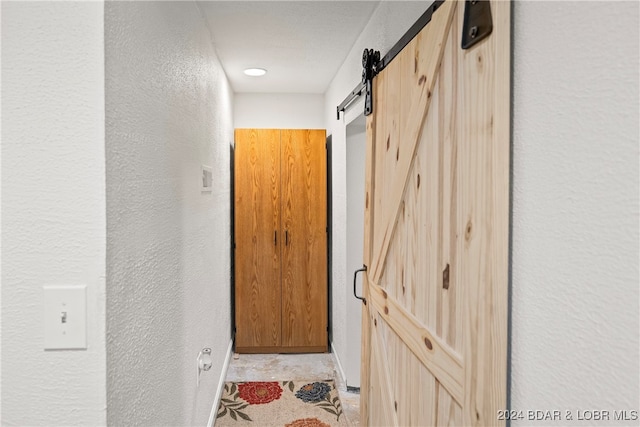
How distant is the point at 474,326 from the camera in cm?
112

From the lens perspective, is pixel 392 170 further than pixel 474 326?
Yes

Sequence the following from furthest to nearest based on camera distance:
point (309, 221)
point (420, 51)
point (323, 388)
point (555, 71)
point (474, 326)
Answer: point (309, 221), point (323, 388), point (420, 51), point (474, 326), point (555, 71)

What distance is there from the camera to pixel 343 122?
3404 mm

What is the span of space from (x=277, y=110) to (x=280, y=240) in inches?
54.3

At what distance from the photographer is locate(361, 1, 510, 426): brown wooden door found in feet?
3.37

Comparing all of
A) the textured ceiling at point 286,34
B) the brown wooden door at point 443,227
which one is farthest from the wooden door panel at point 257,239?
the brown wooden door at point 443,227

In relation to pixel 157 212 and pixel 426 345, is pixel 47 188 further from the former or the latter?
pixel 426 345

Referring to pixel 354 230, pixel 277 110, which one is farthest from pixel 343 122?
pixel 277 110

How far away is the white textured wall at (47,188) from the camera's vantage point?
1019 mm

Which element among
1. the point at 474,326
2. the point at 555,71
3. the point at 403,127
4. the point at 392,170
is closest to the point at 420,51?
the point at 403,127

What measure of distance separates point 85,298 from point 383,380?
4.16 feet

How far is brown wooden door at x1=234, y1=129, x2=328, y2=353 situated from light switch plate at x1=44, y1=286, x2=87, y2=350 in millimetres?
3139

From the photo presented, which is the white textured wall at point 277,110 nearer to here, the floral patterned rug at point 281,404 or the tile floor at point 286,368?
the tile floor at point 286,368

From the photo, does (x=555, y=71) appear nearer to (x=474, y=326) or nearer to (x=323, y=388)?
(x=474, y=326)
